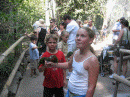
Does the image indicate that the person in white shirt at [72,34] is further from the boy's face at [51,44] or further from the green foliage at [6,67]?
the boy's face at [51,44]

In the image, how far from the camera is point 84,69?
6.18 feet

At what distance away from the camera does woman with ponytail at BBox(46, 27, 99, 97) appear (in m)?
1.84

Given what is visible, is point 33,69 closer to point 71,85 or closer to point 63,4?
point 71,85

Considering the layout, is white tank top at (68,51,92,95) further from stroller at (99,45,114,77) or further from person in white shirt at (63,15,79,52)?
stroller at (99,45,114,77)

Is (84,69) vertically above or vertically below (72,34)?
below

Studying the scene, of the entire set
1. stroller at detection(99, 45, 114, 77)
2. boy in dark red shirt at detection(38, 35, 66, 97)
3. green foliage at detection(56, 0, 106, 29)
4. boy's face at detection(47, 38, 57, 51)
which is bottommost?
stroller at detection(99, 45, 114, 77)

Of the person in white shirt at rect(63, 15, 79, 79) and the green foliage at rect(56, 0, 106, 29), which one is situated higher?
the green foliage at rect(56, 0, 106, 29)

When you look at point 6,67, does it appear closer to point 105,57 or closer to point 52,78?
point 52,78

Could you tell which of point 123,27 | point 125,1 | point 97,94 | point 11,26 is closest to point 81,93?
point 97,94

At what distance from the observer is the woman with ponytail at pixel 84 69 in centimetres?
184

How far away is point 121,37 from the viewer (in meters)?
4.93

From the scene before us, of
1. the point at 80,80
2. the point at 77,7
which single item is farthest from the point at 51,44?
the point at 77,7

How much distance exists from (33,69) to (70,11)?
10.6 metres

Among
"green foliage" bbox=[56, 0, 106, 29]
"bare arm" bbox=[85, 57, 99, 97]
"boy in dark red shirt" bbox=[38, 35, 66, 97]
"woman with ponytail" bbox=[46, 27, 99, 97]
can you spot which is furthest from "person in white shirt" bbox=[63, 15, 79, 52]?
"green foliage" bbox=[56, 0, 106, 29]
